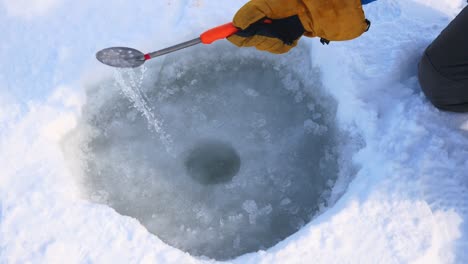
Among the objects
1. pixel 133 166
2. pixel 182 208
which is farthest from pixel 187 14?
pixel 182 208

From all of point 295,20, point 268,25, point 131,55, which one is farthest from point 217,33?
point 131,55

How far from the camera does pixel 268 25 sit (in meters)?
1.92

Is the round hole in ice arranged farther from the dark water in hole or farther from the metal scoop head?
the metal scoop head

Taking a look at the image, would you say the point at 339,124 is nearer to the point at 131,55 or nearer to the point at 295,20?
the point at 295,20

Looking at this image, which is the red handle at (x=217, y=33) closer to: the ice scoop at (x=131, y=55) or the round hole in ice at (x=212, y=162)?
the ice scoop at (x=131, y=55)

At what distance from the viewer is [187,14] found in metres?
2.61

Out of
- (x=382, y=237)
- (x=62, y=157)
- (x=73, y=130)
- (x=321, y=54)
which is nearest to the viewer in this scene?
(x=382, y=237)

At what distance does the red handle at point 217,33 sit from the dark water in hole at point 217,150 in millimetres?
773

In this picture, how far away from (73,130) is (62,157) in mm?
241

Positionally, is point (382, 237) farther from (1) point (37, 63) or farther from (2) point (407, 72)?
(1) point (37, 63)

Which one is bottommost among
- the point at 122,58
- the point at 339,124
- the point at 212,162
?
the point at 212,162

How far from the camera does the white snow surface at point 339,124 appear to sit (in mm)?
1832

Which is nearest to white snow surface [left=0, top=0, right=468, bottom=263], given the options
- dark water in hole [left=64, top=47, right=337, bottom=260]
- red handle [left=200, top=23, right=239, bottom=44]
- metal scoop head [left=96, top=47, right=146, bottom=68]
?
dark water in hole [left=64, top=47, right=337, bottom=260]

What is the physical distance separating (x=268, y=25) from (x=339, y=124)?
2.53 ft
